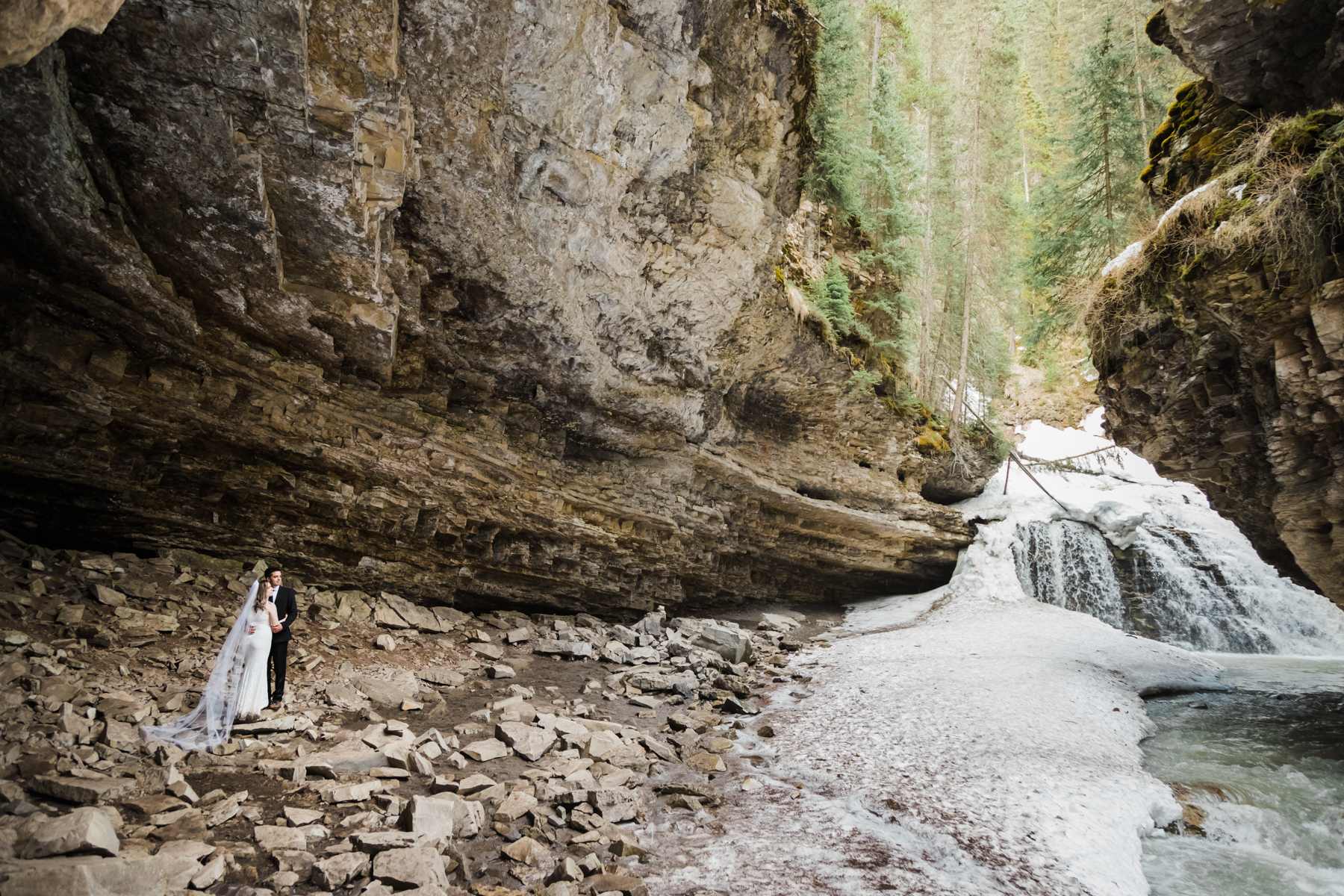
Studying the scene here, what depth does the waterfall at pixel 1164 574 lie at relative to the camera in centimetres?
1411

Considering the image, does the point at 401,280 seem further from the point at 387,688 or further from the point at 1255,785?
the point at 1255,785

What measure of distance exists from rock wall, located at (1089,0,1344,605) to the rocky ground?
27.1 feet

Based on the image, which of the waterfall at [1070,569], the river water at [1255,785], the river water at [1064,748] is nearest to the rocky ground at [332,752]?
the river water at [1064,748]

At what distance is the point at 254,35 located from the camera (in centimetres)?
541

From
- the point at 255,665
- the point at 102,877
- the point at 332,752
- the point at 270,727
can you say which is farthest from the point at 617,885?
the point at 255,665

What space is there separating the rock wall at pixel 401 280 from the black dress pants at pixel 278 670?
10.2ft

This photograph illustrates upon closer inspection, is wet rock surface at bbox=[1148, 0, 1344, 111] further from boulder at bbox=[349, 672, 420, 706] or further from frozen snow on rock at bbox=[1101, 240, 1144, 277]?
boulder at bbox=[349, 672, 420, 706]

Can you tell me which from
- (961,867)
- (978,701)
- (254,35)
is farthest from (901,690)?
(254,35)

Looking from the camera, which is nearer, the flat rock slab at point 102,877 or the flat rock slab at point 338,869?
the flat rock slab at point 102,877

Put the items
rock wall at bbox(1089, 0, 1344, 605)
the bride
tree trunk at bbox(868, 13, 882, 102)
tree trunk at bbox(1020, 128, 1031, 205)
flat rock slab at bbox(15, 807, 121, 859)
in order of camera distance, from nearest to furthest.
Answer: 1. flat rock slab at bbox(15, 807, 121, 859)
2. the bride
3. rock wall at bbox(1089, 0, 1344, 605)
4. tree trunk at bbox(868, 13, 882, 102)
5. tree trunk at bbox(1020, 128, 1031, 205)

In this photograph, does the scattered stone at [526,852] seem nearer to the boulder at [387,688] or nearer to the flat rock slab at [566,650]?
the boulder at [387,688]

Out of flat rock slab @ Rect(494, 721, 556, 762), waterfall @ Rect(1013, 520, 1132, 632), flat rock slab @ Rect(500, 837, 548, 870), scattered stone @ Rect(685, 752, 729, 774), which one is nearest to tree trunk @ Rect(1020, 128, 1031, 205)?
waterfall @ Rect(1013, 520, 1132, 632)

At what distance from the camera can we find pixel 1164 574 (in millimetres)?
15594

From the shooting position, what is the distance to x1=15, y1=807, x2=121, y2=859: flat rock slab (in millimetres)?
3527
